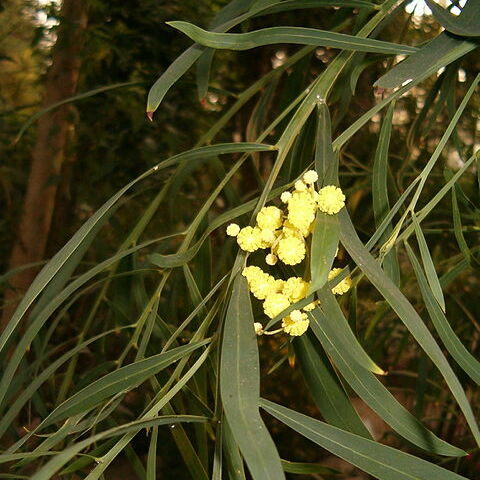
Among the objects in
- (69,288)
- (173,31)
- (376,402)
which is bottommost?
(376,402)

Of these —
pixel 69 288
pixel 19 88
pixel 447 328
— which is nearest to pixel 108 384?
pixel 69 288

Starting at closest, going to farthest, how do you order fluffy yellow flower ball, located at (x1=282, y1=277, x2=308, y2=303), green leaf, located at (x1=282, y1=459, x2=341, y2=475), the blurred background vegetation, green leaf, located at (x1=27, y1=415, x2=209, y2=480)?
1. green leaf, located at (x1=27, y1=415, x2=209, y2=480)
2. fluffy yellow flower ball, located at (x1=282, y1=277, x2=308, y2=303)
3. green leaf, located at (x1=282, y1=459, x2=341, y2=475)
4. the blurred background vegetation

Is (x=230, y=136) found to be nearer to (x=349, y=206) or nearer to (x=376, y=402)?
(x=349, y=206)

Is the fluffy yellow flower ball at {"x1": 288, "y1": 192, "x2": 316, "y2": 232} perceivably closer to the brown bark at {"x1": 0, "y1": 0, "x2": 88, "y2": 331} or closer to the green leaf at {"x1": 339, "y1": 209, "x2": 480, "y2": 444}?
the green leaf at {"x1": 339, "y1": 209, "x2": 480, "y2": 444}

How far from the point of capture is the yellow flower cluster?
1.41ft

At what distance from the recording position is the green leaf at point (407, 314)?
1.30 feet

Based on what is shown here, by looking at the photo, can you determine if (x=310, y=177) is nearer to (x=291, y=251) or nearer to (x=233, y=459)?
(x=291, y=251)

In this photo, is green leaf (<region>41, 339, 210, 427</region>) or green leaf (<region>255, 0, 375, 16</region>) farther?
green leaf (<region>255, 0, 375, 16</region>)

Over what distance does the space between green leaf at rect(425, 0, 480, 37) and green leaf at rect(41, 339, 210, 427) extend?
10.1 inches

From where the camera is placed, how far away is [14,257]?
123 cm

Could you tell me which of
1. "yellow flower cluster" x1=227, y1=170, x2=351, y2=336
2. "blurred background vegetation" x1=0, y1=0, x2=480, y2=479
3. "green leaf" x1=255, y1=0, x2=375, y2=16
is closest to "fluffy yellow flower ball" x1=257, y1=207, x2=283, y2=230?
"yellow flower cluster" x1=227, y1=170, x2=351, y2=336

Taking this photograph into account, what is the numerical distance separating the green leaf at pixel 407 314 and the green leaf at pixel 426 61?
10cm

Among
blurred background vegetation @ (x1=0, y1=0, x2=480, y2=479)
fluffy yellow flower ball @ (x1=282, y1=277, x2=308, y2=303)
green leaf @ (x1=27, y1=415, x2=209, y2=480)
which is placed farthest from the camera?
blurred background vegetation @ (x1=0, y1=0, x2=480, y2=479)

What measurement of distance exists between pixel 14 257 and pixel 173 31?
437 millimetres
